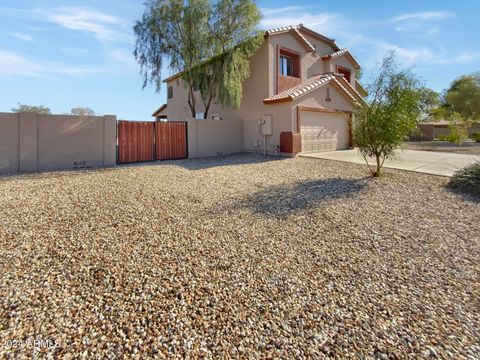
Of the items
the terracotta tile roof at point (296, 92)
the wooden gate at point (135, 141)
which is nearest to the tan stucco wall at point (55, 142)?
the wooden gate at point (135, 141)

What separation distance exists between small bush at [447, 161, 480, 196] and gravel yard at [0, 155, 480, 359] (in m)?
1.10

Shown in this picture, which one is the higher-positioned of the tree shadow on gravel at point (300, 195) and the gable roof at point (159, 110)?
the gable roof at point (159, 110)

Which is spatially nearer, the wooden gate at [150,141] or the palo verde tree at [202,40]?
the wooden gate at [150,141]

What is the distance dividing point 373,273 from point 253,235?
74.9 inches

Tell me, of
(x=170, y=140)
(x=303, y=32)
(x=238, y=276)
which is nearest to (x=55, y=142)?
(x=170, y=140)

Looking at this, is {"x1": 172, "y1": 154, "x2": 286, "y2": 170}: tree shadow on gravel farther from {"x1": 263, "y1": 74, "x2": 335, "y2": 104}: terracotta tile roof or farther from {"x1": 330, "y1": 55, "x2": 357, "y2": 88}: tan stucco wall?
{"x1": 330, "y1": 55, "x2": 357, "y2": 88}: tan stucco wall

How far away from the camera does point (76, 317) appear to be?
2.50m

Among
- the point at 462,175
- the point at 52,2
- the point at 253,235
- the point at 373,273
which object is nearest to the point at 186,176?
the point at 253,235

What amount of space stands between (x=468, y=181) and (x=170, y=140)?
42.0ft

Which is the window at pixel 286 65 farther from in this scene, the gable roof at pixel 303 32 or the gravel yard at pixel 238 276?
the gravel yard at pixel 238 276

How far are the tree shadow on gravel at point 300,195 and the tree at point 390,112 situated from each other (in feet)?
4.67

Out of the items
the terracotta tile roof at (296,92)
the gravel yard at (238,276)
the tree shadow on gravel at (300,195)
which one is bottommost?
the gravel yard at (238,276)

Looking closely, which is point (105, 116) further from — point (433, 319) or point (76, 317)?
point (433, 319)

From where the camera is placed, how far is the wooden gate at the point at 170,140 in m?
13.8
